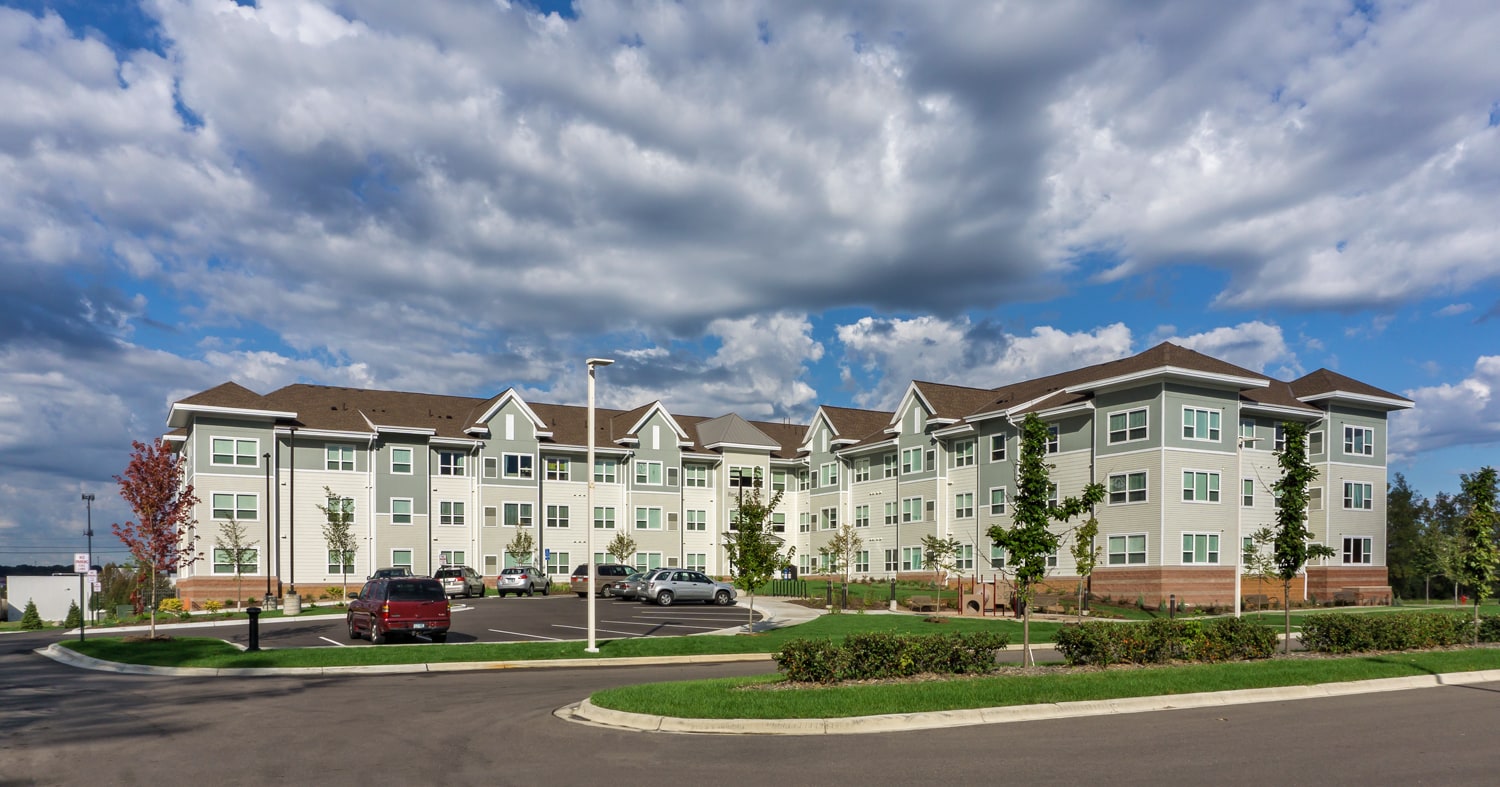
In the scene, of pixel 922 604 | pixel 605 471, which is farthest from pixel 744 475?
pixel 922 604

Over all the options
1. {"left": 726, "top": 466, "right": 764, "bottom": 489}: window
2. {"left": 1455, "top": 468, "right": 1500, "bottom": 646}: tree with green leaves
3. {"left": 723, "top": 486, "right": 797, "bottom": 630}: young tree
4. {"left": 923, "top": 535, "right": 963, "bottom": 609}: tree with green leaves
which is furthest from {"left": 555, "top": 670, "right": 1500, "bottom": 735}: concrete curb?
{"left": 726, "top": 466, "right": 764, "bottom": 489}: window

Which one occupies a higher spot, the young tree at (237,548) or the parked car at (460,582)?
the young tree at (237,548)

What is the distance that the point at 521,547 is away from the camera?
64.9m

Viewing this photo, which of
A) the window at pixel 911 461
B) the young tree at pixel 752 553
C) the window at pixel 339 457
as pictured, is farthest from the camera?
the window at pixel 911 461

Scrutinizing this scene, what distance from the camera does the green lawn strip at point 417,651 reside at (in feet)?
79.0

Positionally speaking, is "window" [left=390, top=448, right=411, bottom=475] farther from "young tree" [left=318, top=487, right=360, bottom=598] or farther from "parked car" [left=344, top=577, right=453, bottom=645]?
"parked car" [left=344, top=577, right=453, bottom=645]

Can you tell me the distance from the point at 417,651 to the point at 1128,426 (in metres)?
36.1

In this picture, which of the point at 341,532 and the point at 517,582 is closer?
the point at 517,582

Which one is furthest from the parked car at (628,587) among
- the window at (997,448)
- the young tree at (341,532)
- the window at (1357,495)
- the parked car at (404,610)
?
the window at (1357,495)

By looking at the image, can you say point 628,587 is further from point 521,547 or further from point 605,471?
point 605,471

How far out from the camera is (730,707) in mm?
15000

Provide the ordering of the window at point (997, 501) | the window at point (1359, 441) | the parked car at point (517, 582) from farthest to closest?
the window at point (1359, 441)
the window at point (997, 501)
the parked car at point (517, 582)

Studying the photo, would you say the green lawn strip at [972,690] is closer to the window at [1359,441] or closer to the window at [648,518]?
the window at [1359,441]

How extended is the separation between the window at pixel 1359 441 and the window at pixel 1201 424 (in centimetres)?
1287
